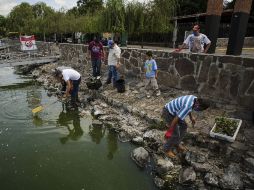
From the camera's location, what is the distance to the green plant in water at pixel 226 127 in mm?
5184

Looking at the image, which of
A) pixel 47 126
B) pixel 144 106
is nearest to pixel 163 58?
pixel 144 106

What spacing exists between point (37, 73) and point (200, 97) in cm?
1200

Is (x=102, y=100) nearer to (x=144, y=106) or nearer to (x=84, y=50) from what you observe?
(x=144, y=106)

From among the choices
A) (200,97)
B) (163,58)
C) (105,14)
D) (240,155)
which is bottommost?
(240,155)

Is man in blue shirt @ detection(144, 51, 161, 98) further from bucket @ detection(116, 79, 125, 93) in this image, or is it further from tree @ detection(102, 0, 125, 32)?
tree @ detection(102, 0, 125, 32)

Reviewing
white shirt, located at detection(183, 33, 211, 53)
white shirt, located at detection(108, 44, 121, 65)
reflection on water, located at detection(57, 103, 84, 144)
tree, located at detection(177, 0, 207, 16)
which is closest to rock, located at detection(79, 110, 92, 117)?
reflection on water, located at detection(57, 103, 84, 144)

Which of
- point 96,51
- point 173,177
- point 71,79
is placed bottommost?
point 173,177

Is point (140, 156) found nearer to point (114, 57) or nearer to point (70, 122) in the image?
point (70, 122)

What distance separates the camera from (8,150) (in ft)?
19.2

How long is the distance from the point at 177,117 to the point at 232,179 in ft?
4.68

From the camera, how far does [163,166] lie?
494cm

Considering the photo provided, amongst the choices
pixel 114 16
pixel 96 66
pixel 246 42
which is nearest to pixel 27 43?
pixel 114 16

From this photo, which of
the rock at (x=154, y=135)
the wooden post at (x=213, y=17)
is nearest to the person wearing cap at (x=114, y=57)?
the wooden post at (x=213, y=17)

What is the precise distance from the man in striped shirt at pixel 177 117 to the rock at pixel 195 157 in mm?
228
